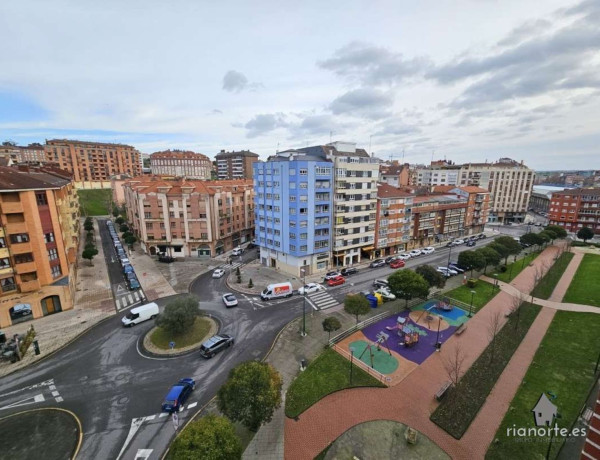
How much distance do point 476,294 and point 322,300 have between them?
24942 mm

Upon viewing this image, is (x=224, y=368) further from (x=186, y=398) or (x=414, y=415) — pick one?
(x=414, y=415)

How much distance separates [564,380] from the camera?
85.8ft

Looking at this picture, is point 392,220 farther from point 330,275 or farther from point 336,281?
point 336,281

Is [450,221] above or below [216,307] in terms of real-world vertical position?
above

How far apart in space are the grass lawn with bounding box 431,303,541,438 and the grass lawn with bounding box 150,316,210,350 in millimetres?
24997

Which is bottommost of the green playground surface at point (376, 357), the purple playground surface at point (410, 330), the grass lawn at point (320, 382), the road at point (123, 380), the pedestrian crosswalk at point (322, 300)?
the pedestrian crosswalk at point (322, 300)

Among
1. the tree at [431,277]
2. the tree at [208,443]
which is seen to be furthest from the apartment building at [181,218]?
the tree at [208,443]

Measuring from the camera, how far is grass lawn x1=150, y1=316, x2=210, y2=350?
32.4m

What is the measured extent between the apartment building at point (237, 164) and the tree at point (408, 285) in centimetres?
14255

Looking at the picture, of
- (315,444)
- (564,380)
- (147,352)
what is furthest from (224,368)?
(564,380)

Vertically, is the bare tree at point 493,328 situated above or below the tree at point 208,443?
below

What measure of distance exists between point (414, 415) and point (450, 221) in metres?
72.4

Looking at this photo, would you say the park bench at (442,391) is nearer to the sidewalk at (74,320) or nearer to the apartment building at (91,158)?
the sidewalk at (74,320)

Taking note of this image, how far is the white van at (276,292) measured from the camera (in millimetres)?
44528
